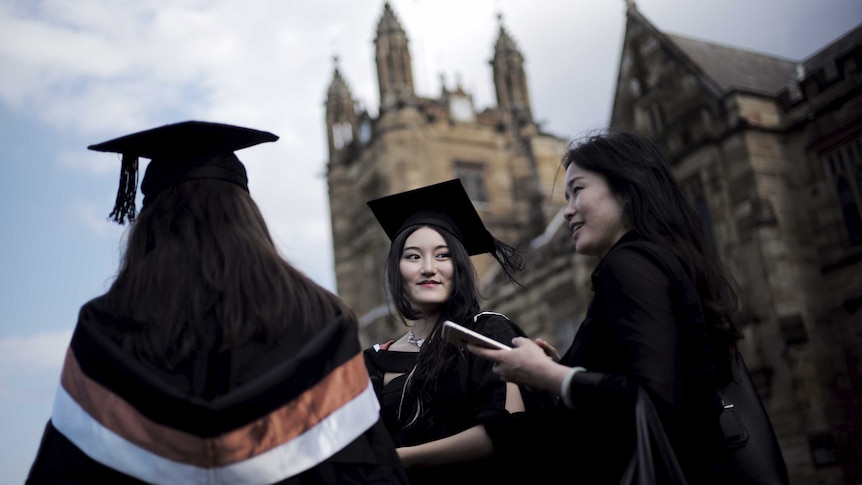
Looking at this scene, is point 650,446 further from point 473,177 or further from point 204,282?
point 473,177

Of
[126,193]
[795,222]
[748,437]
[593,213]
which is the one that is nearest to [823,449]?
[795,222]

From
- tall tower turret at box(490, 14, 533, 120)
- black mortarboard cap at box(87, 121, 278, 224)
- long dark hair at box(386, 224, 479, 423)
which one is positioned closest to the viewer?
black mortarboard cap at box(87, 121, 278, 224)

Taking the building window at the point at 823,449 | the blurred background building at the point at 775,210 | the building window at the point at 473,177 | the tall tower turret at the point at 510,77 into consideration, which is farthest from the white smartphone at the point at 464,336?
the tall tower turret at the point at 510,77

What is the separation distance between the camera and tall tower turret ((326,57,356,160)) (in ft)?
116

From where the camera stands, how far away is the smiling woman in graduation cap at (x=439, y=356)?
3.08m

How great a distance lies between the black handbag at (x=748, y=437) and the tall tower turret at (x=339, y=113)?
108ft

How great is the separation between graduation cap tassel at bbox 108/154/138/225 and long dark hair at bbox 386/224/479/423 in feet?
4.50

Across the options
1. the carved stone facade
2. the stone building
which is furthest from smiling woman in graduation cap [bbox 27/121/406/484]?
the stone building

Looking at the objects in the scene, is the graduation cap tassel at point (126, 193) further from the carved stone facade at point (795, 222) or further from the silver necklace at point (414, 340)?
the carved stone facade at point (795, 222)

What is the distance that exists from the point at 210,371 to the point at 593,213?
151 cm

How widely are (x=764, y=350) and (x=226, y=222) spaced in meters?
13.4

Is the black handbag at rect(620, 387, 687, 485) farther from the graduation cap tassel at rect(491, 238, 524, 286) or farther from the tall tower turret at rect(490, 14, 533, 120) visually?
the tall tower turret at rect(490, 14, 533, 120)

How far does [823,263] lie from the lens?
14.0m

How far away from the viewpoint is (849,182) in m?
13.7
